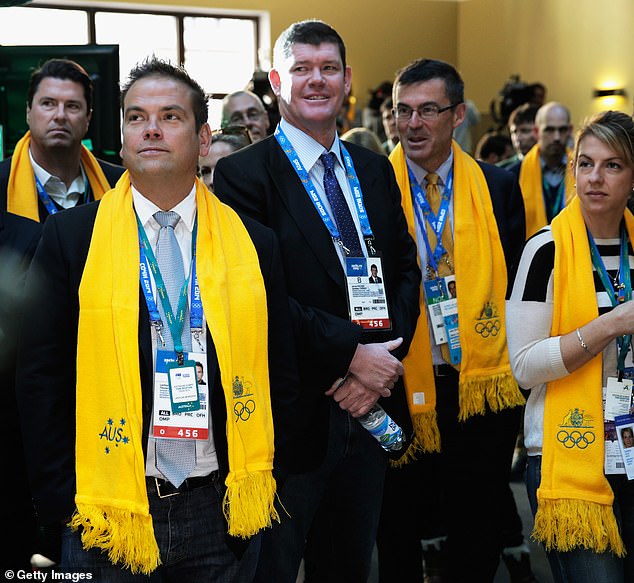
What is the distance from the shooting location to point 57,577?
2031 millimetres

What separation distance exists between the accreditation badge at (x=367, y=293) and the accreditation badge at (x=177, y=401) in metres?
0.71

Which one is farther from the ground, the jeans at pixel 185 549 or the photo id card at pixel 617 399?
the photo id card at pixel 617 399

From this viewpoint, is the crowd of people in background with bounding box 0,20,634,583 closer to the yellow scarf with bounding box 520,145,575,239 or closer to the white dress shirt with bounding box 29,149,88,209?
the white dress shirt with bounding box 29,149,88,209

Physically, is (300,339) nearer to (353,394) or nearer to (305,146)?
(353,394)

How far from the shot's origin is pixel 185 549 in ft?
6.69

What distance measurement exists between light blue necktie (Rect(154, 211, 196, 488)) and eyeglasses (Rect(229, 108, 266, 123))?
7.15ft

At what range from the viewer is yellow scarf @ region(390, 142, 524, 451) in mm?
3148

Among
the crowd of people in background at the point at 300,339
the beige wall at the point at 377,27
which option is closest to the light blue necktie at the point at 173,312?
the crowd of people in background at the point at 300,339

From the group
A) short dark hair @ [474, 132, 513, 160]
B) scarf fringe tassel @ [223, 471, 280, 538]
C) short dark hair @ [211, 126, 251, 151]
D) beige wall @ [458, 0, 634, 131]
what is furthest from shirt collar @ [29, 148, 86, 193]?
beige wall @ [458, 0, 634, 131]

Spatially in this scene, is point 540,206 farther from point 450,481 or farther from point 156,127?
point 156,127

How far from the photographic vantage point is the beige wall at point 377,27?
1271 centimetres

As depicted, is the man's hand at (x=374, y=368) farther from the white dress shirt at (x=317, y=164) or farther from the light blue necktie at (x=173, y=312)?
the light blue necktie at (x=173, y=312)

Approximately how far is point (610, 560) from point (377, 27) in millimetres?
11833

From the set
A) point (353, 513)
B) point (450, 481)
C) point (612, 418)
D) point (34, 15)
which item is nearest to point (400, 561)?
point (450, 481)
